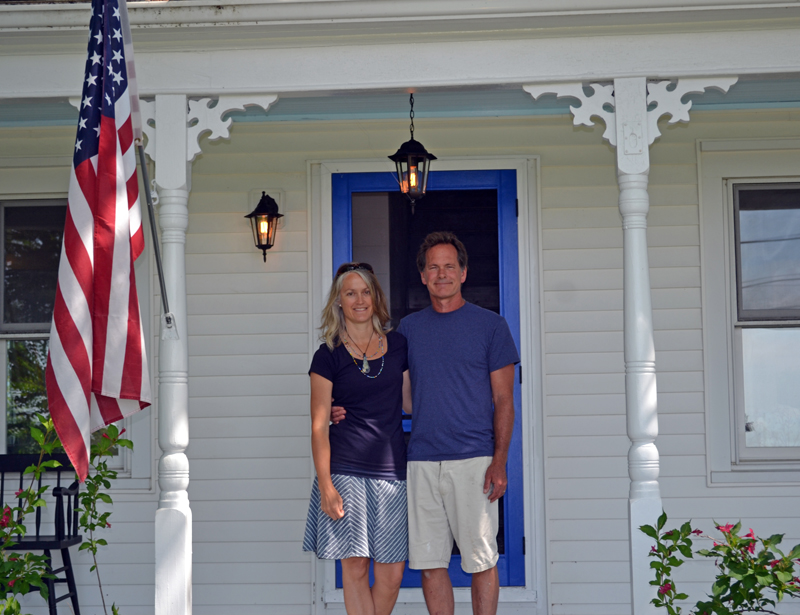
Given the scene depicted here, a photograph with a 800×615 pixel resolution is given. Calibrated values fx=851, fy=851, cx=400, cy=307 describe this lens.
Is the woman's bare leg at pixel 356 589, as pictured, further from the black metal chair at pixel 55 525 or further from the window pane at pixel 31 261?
the window pane at pixel 31 261

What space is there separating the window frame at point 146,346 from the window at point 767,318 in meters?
3.26

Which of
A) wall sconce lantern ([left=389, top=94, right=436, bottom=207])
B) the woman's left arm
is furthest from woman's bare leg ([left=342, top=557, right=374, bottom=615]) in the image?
wall sconce lantern ([left=389, top=94, right=436, bottom=207])

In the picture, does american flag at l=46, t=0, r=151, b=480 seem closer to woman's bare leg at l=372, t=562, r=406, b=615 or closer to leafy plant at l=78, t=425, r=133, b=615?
leafy plant at l=78, t=425, r=133, b=615

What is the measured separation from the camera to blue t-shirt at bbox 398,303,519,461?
11.0 feet

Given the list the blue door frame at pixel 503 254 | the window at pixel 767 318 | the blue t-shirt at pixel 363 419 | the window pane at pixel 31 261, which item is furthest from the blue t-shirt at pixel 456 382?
the window pane at pixel 31 261

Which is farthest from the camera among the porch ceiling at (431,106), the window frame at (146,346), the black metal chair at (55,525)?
the window frame at (146,346)

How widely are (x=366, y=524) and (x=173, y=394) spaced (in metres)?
1.04

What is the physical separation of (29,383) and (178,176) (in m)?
1.88

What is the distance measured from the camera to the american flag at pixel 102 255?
3.12m

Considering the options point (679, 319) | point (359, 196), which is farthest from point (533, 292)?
point (359, 196)

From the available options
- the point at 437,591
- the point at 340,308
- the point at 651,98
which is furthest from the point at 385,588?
the point at 651,98

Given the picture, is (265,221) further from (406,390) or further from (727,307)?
(727,307)

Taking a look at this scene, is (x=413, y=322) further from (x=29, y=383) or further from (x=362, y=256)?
(x=29, y=383)

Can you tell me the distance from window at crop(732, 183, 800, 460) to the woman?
230cm
